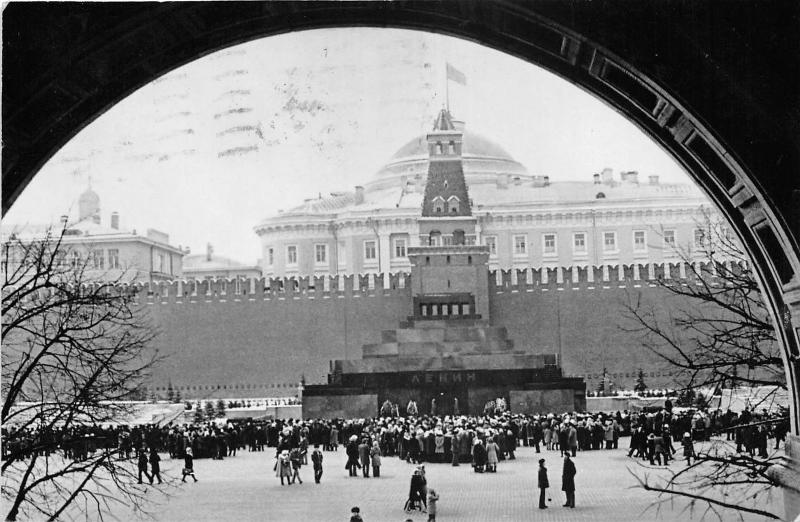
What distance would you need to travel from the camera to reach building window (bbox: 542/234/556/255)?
55.8 meters

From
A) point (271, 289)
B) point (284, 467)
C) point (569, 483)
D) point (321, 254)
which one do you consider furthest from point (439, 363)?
point (321, 254)

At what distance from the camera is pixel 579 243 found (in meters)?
55.8

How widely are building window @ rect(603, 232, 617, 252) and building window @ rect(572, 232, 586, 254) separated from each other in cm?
109

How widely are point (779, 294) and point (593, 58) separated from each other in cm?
189

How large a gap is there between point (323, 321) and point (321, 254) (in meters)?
14.0

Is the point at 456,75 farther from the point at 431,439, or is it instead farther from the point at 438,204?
the point at 438,204

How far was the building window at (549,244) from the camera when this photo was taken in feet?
183

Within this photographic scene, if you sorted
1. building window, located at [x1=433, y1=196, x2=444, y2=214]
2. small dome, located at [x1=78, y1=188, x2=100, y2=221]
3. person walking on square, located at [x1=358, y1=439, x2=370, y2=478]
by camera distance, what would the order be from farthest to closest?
small dome, located at [x1=78, y1=188, x2=100, y2=221], building window, located at [x1=433, y1=196, x2=444, y2=214], person walking on square, located at [x1=358, y1=439, x2=370, y2=478]

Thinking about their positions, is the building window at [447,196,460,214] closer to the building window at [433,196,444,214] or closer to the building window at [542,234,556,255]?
the building window at [433,196,444,214]

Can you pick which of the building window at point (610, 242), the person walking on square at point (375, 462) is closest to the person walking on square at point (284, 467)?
the person walking on square at point (375, 462)

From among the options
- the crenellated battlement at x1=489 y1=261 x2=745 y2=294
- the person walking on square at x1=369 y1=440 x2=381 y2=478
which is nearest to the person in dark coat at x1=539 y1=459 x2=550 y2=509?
the person walking on square at x1=369 y1=440 x2=381 y2=478

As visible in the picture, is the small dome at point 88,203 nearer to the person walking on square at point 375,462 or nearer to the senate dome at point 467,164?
the senate dome at point 467,164

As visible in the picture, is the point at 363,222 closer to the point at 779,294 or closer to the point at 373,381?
the point at 373,381

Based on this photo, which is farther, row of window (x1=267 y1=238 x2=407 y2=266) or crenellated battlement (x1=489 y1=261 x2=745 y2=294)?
row of window (x1=267 y1=238 x2=407 y2=266)
